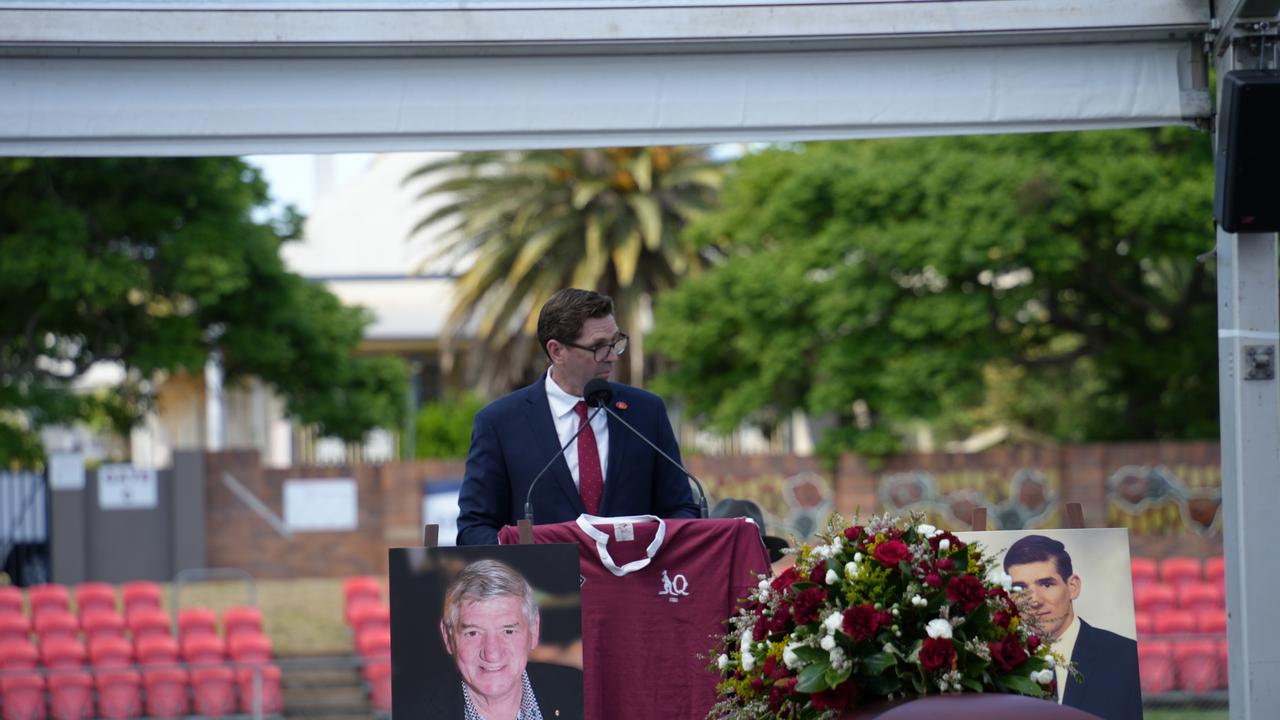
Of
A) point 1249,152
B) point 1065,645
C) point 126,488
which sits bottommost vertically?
point 1065,645

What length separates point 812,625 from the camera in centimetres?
383

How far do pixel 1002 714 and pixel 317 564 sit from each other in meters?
21.9

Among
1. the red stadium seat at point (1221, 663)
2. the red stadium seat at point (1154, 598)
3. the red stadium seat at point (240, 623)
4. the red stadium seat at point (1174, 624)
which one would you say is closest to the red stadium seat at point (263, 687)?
the red stadium seat at point (240, 623)

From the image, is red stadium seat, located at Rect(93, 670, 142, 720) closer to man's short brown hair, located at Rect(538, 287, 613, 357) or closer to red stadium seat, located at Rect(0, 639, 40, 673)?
red stadium seat, located at Rect(0, 639, 40, 673)

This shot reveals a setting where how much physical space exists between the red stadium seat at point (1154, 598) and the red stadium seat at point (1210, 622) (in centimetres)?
41

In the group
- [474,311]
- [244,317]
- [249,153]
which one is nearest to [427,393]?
[474,311]

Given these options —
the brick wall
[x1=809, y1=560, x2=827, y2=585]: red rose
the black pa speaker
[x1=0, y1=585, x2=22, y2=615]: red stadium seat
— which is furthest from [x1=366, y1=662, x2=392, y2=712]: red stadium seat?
the brick wall

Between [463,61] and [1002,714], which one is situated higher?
[463,61]

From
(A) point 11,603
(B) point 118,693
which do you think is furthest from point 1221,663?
(A) point 11,603

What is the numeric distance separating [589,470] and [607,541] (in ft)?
1.55

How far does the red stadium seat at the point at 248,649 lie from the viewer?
13602 mm

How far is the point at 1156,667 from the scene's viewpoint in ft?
42.5

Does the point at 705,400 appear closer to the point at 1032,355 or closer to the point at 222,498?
the point at 1032,355

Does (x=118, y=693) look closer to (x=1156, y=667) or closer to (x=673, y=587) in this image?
(x=1156, y=667)
